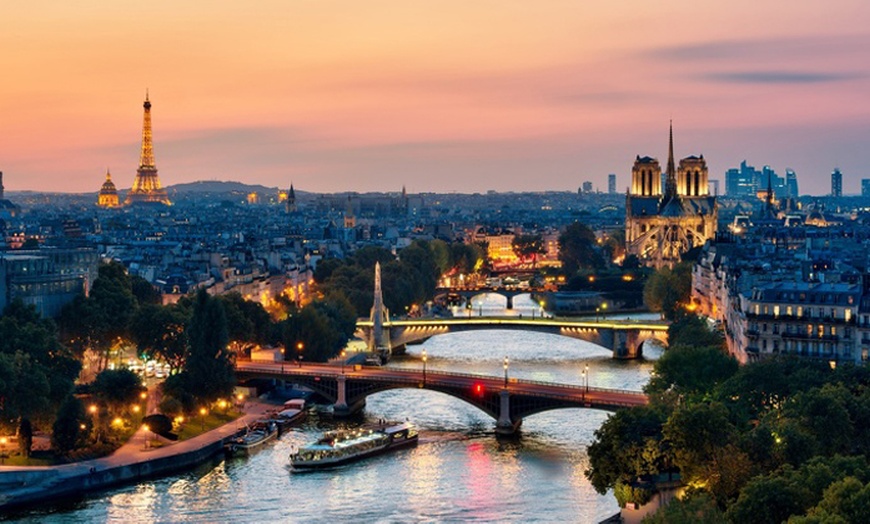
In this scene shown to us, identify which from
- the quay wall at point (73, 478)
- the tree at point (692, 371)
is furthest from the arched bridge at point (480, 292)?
the quay wall at point (73, 478)

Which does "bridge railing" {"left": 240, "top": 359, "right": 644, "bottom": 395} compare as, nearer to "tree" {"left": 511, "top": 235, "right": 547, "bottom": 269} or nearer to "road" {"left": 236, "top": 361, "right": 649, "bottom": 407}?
"road" {"left": 236, "top": 361, "right": 649, "bottom": 407}

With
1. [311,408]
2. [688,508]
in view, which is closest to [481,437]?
[311,408]

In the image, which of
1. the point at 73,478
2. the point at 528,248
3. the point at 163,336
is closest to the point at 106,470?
the point at 73,478

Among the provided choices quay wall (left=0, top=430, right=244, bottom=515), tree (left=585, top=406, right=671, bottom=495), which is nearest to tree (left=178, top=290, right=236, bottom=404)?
quay wall (left=0, top=430, right=244, bottom=515)

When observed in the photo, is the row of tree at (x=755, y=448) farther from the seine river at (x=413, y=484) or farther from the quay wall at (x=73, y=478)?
the quay wall at (x=73, y=478)

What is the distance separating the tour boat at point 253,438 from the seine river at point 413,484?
0.48 m

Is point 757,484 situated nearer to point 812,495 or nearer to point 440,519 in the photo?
point 812,495

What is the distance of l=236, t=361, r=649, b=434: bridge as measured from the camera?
47688 millimetres

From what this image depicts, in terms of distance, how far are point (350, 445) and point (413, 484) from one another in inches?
176

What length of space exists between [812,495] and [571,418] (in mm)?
21976

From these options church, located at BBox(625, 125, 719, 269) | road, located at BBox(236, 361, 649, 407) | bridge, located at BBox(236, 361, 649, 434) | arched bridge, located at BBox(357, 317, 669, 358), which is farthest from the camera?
church, located at BBox(625, 125, 719, 269)

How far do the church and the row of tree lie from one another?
7508 cm

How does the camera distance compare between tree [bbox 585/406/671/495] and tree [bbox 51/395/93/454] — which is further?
tree [bbox 51/395/93/454]

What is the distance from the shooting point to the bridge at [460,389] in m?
47.7
